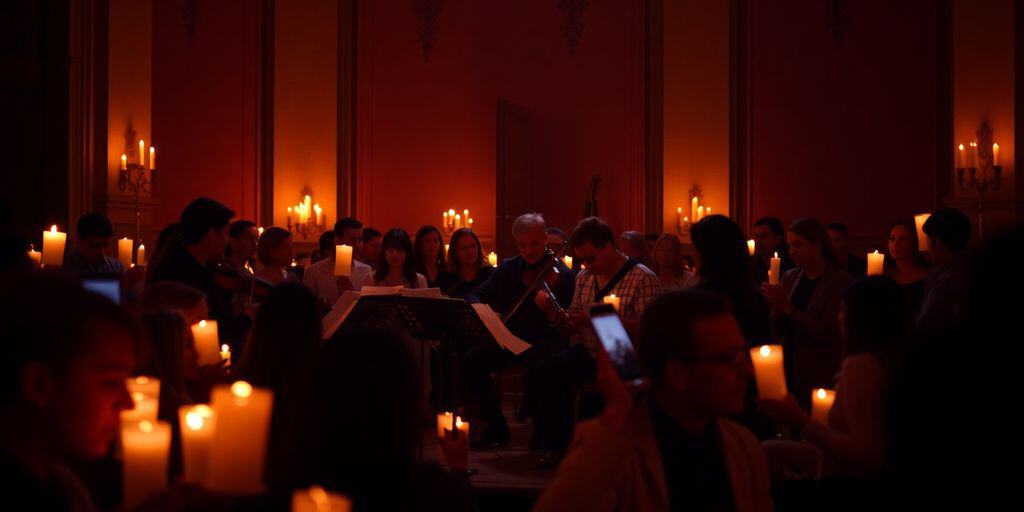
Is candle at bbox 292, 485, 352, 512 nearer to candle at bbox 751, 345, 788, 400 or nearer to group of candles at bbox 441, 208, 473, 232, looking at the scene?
candle at bbox 751, 345, 788, 400

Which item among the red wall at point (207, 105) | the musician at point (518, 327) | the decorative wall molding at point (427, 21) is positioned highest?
the decorative wall molding at point (427, 21)

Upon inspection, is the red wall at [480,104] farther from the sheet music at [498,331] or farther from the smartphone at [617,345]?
the smartphone at [617,345]

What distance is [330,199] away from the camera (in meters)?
9.73

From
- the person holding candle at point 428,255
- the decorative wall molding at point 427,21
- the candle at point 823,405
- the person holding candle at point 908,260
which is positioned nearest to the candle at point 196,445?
the candle at point 823,405

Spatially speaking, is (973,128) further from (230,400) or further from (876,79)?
(230,400)

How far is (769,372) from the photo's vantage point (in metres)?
2.48

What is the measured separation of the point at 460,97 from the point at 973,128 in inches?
193

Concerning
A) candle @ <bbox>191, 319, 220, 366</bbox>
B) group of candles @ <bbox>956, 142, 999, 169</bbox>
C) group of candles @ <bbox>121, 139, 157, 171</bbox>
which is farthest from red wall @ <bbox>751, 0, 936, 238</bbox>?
candle @ <bbox>191, 319, 220, 366</bbox>

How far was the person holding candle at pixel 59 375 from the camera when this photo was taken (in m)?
1.25

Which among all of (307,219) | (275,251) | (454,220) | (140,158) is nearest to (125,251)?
(275,251)

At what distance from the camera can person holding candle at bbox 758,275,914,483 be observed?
226cm

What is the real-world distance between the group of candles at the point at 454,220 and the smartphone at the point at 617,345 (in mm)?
7773

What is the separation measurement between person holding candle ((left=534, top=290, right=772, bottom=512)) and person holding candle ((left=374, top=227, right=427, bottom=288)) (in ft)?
13.5

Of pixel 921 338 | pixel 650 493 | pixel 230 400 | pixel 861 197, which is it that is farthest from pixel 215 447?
pixel 861 197
